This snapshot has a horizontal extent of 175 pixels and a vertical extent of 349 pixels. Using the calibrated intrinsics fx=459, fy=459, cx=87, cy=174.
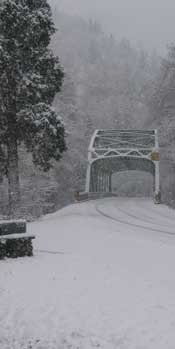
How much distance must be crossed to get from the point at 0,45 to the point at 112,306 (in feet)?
46.7

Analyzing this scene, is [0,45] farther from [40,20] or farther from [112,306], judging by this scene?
[112,306]

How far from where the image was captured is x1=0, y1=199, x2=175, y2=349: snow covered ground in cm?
630

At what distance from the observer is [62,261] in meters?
10.0

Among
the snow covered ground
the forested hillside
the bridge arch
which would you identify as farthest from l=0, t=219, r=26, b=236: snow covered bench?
the bridge arch

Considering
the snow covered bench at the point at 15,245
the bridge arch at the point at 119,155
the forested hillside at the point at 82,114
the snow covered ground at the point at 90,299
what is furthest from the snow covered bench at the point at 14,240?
the bridge arch at the point at 119,155

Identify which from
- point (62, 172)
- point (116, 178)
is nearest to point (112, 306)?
point (62, 172)

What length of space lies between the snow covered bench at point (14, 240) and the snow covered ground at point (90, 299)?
320 millimetres

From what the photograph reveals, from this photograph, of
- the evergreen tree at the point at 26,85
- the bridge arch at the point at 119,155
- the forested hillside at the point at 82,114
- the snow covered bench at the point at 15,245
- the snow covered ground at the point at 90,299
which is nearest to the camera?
the snow covered ground at the point at 90,299

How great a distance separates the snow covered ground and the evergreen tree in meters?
8.45

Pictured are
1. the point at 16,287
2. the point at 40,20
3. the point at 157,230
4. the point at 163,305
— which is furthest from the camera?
the point at 40,20

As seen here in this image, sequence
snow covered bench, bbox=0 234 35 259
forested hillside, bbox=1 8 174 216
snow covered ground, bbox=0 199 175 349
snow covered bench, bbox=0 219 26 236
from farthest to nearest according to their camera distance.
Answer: forested hillside, bbox=1 8 174 216, snow covered bench, bbox=0 219 26 236, snow covered bench, bbox=0 234 35 259, snow covered ground, bbox=0 199 175 349

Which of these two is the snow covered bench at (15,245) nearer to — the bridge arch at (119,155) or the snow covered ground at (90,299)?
the snow covered ground at (90,299)

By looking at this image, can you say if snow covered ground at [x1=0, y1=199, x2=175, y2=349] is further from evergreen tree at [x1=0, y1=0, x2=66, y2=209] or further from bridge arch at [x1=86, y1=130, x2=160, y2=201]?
bridge arch at [x1=86, y1=130, x2=160, y2=201]

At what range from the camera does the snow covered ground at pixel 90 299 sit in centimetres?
630
